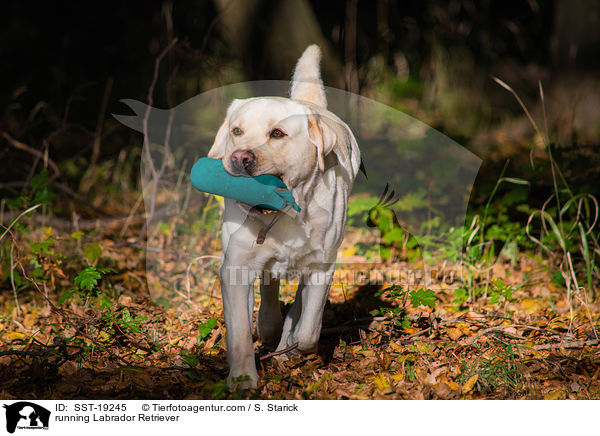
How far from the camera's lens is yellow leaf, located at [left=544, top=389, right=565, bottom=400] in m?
2.88

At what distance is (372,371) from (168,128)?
246 cm

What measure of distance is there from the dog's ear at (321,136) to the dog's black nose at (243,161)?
336 mm

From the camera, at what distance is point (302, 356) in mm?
3213

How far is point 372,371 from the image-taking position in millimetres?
3162

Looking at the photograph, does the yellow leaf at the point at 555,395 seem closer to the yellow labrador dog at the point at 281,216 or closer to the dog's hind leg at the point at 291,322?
the yellow labrador dog at the point at 281,216

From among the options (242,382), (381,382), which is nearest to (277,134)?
(242,382)

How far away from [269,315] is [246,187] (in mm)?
1058

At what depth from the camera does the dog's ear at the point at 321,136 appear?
2787 millimetres

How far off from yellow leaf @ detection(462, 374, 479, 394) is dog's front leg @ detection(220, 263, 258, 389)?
102cm

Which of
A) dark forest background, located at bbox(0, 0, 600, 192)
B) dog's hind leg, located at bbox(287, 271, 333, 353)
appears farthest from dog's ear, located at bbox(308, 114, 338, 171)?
dark forest background, located at bbox(0, 0, 600, 192)

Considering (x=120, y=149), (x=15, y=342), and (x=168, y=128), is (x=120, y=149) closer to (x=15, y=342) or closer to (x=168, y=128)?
(x=168, y=128)

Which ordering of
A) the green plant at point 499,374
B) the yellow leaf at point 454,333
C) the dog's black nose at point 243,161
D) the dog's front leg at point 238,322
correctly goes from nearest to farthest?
the dog's black nose at point 243,161 → the dog's front leg at point 238,322 → the green plant at point 499,374 → the yellow leaf at point 454,333
